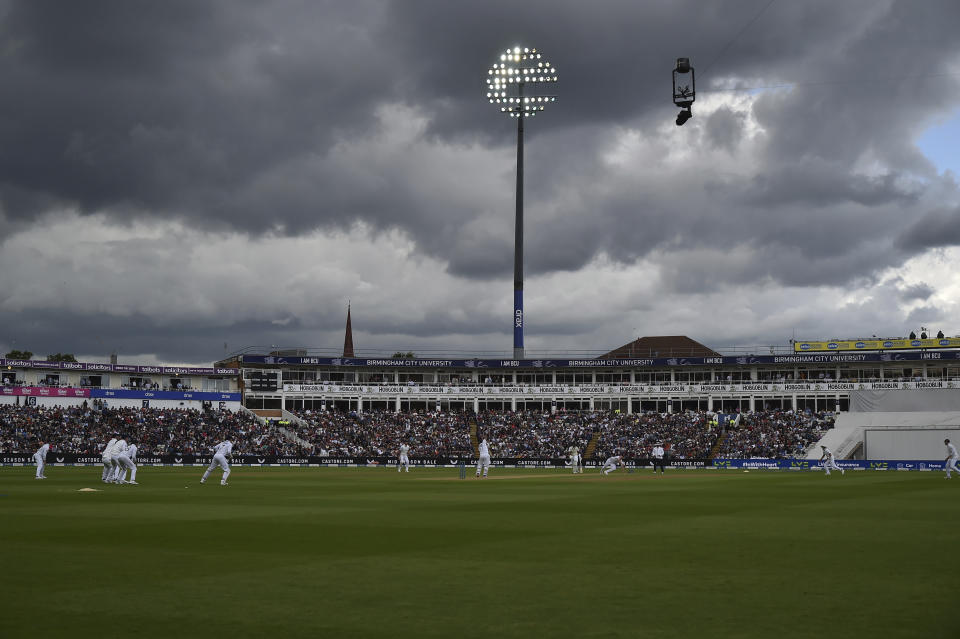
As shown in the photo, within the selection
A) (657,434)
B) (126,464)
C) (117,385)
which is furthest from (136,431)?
(126,464)

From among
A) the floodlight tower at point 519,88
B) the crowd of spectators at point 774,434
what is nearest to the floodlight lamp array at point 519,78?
the floodlight tower at point 519,88

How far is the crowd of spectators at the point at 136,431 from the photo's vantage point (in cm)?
6850

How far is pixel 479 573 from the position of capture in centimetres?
980

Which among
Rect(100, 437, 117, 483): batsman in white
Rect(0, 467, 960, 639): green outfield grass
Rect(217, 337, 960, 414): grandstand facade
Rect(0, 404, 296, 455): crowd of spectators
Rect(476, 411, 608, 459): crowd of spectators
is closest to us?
Rect(0, 467, 960, 639): green outfield grass

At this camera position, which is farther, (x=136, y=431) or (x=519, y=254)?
(x=519, y=254)

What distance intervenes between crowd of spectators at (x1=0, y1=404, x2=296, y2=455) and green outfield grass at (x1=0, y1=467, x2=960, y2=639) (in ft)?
180

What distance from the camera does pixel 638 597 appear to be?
8.20m

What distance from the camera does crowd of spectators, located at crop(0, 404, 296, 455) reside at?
6850 centimetres

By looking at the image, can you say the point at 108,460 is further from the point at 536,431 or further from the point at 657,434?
the point at 657,434

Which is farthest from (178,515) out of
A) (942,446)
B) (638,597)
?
(942,446)

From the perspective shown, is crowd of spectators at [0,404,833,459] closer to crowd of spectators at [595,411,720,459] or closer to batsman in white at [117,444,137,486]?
crowd of spectators at [595,411,720,459]

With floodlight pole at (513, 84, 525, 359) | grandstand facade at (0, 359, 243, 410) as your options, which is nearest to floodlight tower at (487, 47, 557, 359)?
floodlight pole at (513, 84, 525, 359)

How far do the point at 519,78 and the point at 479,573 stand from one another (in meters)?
78.0

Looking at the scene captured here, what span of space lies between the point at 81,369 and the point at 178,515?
86612 mm
